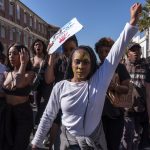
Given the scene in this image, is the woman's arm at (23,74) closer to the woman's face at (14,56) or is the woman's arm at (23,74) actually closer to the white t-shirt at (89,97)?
the woman's face at (14,56)

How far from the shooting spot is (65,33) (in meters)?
4.04

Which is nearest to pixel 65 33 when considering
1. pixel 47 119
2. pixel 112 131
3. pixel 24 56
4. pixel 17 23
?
pixel 24 56

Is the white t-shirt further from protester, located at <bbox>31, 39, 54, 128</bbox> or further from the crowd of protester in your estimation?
protester, located at <bbox>31, 39, 54, 128</bbox>

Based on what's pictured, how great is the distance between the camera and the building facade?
47688mm

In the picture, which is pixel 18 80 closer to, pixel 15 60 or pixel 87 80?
pixel 15 60

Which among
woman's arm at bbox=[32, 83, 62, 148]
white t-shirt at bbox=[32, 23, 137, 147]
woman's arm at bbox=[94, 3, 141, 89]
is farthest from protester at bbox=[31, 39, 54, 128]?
woman's arm at bbox=[94, 3, 141, 89]

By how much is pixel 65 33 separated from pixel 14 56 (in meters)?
0.87

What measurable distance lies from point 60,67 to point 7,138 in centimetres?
118

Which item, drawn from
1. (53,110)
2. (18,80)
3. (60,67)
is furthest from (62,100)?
(60,67)

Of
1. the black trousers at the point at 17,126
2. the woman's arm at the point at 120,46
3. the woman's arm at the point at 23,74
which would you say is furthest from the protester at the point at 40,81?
the woman's arm at the point at 120,46

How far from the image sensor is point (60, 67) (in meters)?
5.01

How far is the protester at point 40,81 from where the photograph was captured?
523 cm

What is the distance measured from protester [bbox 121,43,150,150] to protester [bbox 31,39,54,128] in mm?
1167

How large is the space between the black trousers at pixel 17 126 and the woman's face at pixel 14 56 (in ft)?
1.75
